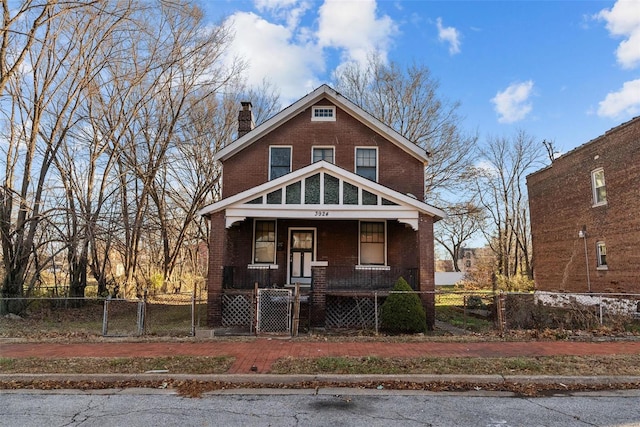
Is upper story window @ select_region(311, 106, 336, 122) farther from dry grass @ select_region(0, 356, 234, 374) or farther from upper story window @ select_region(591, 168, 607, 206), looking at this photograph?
upper story window @ select_region(591, 168, 607, 206)

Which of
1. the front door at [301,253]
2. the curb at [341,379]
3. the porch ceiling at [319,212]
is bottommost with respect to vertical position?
the curb at [341,379]

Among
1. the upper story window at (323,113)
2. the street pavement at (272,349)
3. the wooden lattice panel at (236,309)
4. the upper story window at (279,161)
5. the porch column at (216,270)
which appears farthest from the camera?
the upper story window at (323,113)

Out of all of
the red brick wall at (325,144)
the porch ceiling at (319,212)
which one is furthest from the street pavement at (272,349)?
the red brick wall at (325,144)

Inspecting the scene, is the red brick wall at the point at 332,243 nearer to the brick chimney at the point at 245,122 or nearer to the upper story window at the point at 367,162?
the upper story window at the point at 367,162

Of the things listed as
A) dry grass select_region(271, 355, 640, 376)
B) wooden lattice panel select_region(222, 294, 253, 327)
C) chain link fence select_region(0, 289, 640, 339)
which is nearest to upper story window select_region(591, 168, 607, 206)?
chain link fence select_region(0, 289, 640, 339)

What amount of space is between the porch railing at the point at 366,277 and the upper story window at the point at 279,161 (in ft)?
13.4

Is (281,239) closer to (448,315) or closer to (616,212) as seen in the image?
(448,315)

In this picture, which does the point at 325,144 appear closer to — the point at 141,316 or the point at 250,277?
the point at 250,277

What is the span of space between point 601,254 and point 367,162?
34.6ft

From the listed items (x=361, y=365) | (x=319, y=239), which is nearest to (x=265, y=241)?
(x=319, y=239)

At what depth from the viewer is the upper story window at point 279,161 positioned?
1562 centimetres

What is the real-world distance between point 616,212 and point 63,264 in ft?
78.0

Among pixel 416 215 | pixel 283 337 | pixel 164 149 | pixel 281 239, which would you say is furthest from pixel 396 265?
pixel 164 149

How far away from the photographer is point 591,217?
686 inches
